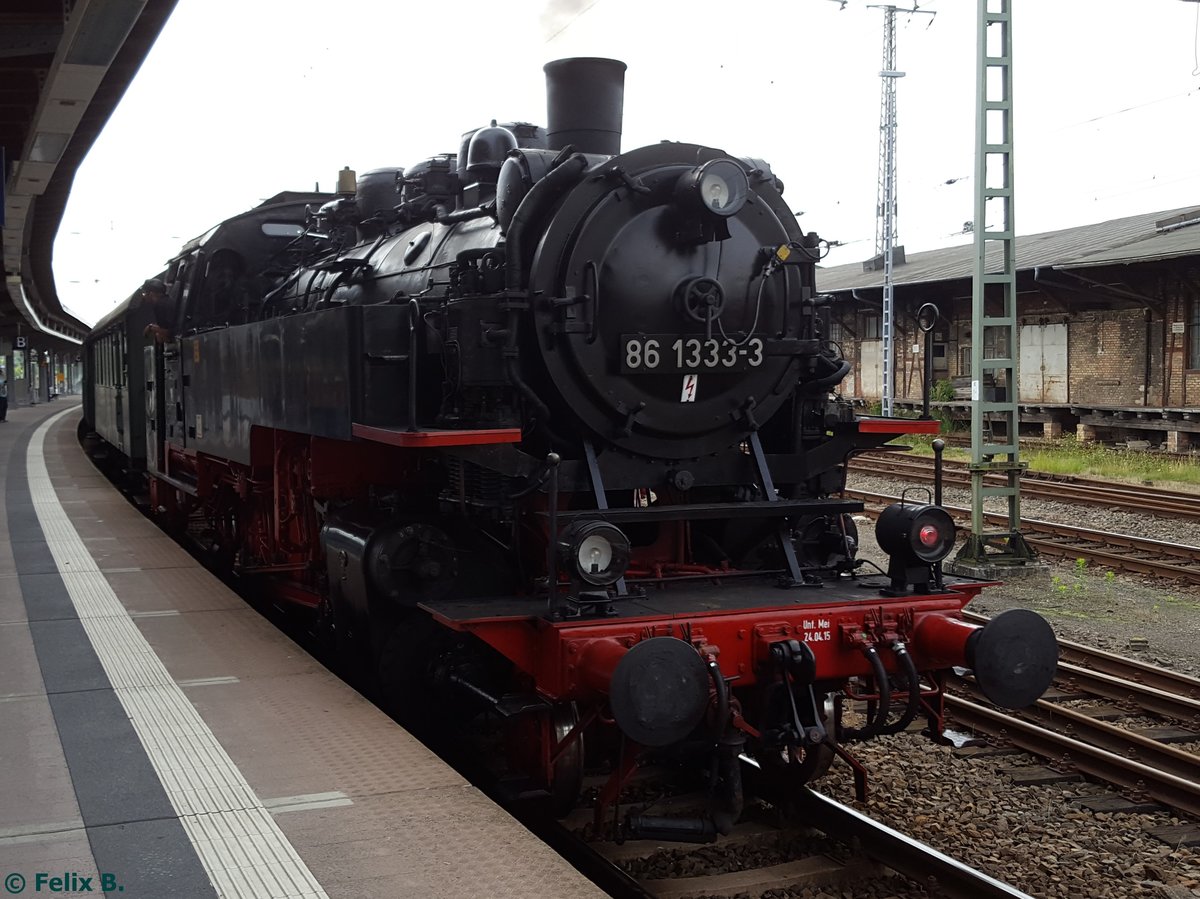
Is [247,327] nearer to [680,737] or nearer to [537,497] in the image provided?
[537,497]

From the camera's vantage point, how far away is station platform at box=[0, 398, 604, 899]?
3.13m

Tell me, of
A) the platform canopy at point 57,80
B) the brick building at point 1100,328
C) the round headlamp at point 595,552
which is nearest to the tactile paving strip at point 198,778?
the round headlamp at point 595,552

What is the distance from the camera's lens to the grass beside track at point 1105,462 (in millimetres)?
16547

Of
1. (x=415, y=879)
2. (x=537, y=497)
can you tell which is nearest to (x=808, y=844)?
(x=537, y=497)

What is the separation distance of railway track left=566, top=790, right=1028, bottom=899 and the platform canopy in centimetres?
608

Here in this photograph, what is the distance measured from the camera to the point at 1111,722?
20.0ft

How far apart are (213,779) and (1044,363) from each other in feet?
74.8

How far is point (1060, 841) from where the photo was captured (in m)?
4.69

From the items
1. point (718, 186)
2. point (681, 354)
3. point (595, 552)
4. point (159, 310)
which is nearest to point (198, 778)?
point (595, 552)

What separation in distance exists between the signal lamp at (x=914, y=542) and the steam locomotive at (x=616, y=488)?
0.01 metres

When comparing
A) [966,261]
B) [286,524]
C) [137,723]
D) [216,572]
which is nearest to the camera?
[137,723]

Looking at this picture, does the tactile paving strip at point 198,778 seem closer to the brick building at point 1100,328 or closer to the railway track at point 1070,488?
the railway track at point 1070,488

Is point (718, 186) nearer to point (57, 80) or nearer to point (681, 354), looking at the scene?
point (681, 354)

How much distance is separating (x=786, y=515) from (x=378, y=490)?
201 centimetres
